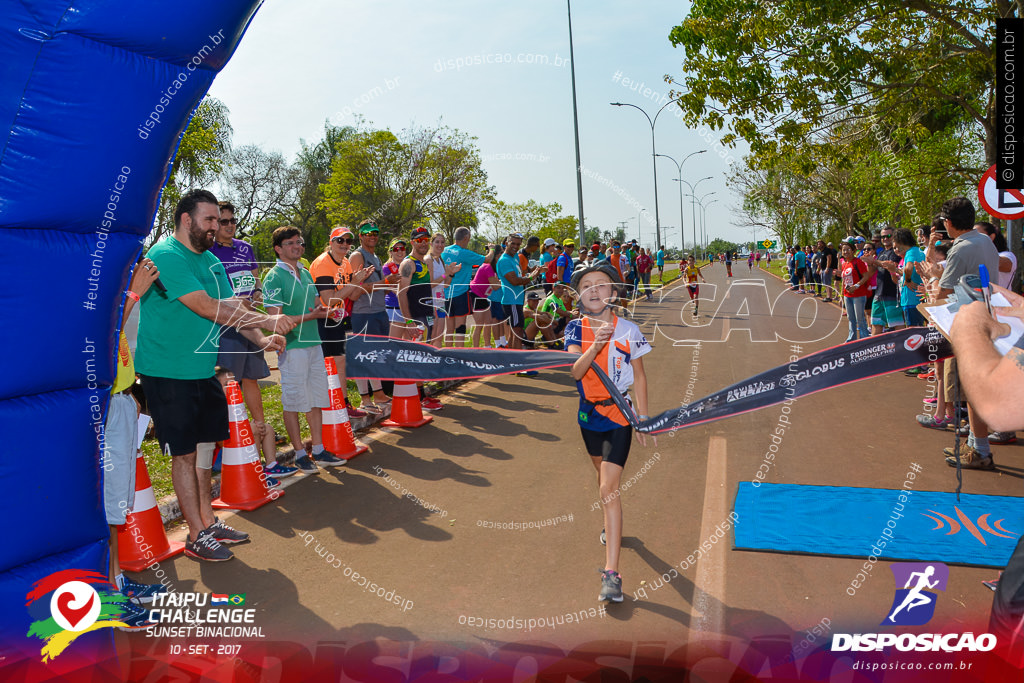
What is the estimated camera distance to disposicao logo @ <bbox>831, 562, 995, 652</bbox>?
3379mm

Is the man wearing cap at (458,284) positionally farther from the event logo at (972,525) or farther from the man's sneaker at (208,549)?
the event logo at (972,525)

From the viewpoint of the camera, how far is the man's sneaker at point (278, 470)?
6.32 m

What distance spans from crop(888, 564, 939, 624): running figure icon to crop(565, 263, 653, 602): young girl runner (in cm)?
157

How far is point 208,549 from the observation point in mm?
4617

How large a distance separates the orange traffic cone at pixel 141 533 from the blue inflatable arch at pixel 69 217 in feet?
4.33

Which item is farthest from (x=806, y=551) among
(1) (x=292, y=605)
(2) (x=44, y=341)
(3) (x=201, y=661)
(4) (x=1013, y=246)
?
(4) (x=1013, y=246)

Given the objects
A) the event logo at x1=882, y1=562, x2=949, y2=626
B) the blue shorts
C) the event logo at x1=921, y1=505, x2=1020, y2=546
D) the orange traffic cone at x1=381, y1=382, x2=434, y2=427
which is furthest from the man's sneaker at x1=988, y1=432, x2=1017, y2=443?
the orange traffic cone at x1=381, y1=382, x2=434, y2=427

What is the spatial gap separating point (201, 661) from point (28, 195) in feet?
7.91

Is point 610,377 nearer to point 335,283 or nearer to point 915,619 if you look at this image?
point 915,619

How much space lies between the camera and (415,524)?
5223mm

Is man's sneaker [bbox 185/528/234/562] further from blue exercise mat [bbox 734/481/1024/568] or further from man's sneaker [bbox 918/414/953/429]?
man's sneaker [bbox 918/414/953/429]

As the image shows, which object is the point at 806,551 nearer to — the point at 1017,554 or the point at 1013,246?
the point at 1017,554

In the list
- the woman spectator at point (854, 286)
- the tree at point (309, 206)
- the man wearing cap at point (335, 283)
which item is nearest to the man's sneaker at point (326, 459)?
the man wearing cap at point (335, 283)

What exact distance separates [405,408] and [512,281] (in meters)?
4.23
